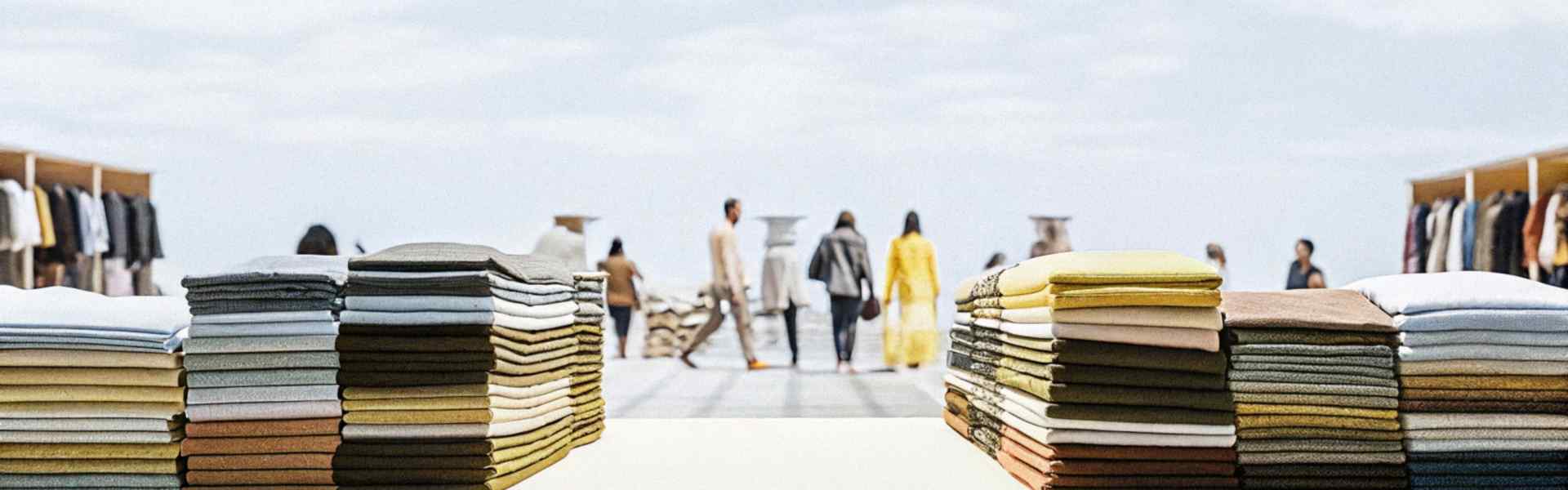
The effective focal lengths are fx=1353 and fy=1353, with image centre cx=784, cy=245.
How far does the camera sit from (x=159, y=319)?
3221 millimetres

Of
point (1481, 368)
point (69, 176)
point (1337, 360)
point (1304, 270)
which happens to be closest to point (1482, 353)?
point (1481, 368)

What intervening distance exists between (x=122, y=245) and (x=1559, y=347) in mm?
15495

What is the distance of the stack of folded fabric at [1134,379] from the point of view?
3006 millimetres

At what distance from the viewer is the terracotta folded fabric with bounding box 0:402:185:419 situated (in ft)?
10.4

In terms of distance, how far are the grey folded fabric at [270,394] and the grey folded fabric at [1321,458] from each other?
6.94 ft

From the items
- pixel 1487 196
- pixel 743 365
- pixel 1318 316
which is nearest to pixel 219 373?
pixel 1318 316

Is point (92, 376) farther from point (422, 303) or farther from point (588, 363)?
point (588, 363)

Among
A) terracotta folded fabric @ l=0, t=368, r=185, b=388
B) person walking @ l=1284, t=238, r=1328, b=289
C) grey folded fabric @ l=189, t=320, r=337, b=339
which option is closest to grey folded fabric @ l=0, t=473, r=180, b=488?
terracotta folded fabric @ l=0, t=368, r=185, b=388

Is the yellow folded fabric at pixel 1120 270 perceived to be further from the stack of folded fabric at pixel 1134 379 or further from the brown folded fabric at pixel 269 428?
the brown folded fabric at pixel 269 428

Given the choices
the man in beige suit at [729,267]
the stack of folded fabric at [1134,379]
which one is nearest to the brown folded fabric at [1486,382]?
the stack of folded fabric at [1134,379]

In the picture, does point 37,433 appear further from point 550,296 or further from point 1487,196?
point 1487,196

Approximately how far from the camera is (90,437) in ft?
10.5

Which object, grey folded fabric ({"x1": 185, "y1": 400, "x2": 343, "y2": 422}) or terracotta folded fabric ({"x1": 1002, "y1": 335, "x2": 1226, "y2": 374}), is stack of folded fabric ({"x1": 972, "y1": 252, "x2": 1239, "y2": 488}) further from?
grey folded fabric ({"x1": 185, "y1": 400, "x2": 343, "y2": 422})

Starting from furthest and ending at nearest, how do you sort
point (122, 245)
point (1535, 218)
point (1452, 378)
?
point (122, 245) < point (1535, 218) < point (1452, 378)
